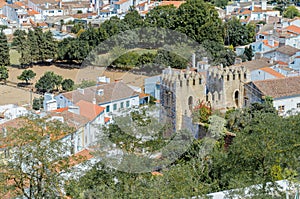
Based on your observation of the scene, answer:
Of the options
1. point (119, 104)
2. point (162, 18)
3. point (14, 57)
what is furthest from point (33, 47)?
point (119, 104)

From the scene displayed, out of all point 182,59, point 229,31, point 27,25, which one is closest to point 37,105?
point 182,59

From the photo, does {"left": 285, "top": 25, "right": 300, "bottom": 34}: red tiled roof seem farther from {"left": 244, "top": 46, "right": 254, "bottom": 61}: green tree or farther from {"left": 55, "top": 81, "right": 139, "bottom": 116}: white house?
{"left": 55, "top": 81, "right": 139, "bottom": 116}: white house

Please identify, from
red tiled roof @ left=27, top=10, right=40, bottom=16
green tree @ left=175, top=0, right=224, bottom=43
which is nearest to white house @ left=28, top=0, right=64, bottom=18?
red tiled roof @ left=27, top=10, right=40, bottom=16

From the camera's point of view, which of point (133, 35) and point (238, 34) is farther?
point (133, 35)

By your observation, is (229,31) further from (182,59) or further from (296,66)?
(296,66)

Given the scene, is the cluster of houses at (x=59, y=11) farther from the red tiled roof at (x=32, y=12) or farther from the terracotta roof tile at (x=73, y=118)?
the terracotta roof tile at (x=73, y=118)

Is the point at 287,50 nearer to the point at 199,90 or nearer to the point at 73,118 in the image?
the point at 199,90

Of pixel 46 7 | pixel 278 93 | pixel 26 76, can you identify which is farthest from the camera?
pixel 46 7
